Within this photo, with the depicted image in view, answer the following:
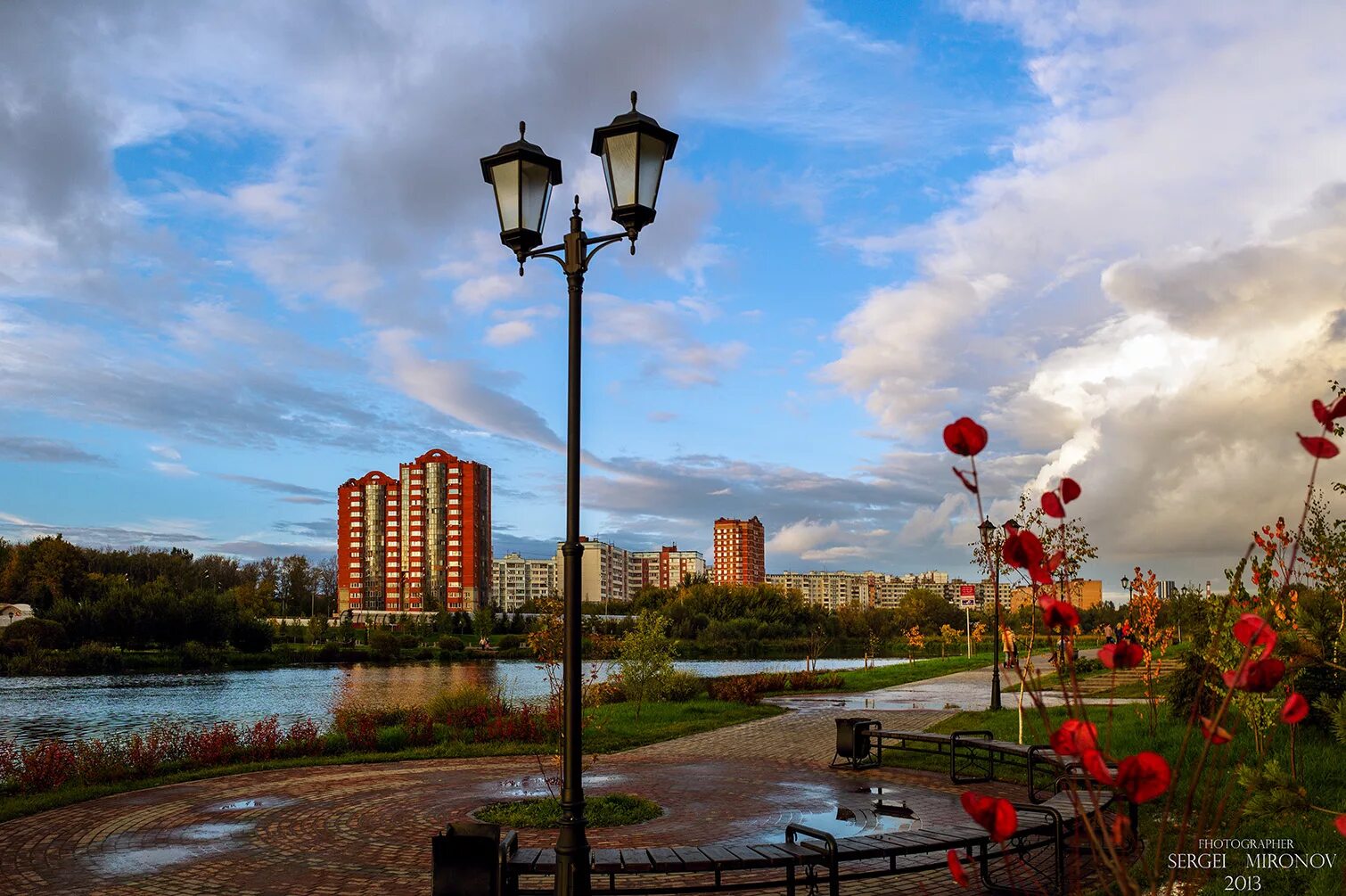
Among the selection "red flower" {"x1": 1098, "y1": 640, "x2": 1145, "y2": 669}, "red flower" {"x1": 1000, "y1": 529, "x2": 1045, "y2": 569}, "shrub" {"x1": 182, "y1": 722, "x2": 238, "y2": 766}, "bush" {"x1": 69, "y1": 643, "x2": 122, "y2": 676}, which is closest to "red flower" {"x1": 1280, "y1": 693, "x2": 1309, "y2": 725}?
"red flower" {"x1": 1098, "y1": 640, "x2": 1145, "y2": 669}

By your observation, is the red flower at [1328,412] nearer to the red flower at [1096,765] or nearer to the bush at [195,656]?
the red flower at [1096,765]

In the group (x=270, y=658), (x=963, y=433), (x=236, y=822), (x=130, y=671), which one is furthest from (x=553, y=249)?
(x=270, y=658)

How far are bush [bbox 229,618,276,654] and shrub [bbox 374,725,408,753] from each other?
150 ft

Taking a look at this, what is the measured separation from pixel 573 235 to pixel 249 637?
56274 millimetres

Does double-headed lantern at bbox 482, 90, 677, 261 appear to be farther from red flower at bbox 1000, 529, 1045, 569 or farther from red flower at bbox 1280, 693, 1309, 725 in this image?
red flower at bbox 1280, 693, 1309, 725

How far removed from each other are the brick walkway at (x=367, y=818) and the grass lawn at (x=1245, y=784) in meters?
1.67

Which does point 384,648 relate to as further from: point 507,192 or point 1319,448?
point 1319,448

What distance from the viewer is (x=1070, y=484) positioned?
2.36 metres

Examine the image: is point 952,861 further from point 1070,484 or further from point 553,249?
point 553,249

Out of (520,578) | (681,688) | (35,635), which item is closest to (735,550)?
(520,578)

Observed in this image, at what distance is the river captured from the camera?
2388 cm

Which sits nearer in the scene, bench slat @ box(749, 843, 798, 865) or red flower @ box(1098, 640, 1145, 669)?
red flower @ box(1098, 640, 1145, 669)

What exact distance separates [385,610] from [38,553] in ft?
157

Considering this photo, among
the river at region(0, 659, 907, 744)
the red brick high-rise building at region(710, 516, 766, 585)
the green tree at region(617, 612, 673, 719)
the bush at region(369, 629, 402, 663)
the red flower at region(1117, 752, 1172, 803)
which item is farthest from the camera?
the red brick high-rise building at region(710, 516, 766, 585)
